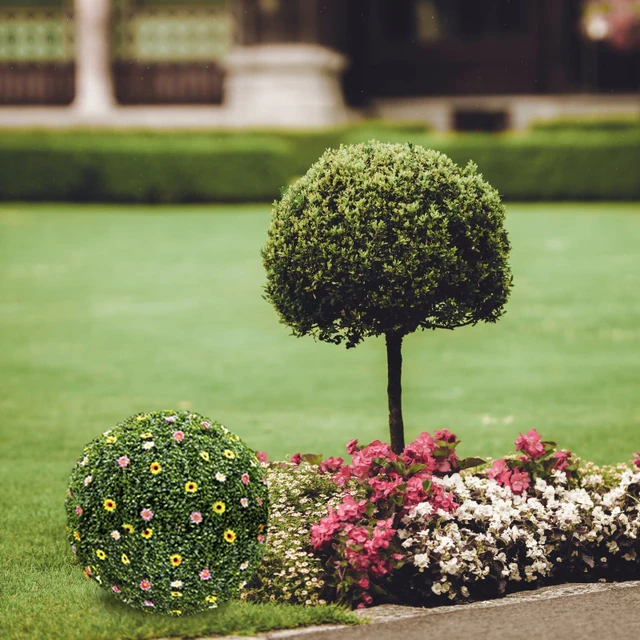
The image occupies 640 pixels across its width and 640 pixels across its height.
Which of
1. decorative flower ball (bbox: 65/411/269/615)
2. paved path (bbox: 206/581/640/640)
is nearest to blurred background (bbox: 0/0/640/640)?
decorative flower ball (bbox: 65/411/269/615)

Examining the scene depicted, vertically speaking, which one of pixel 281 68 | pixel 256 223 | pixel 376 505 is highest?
pixel 281 68

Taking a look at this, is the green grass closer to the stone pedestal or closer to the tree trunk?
the tree trunk

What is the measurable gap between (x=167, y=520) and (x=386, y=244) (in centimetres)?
174

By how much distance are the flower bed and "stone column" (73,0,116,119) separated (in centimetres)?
2173

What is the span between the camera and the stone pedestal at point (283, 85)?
24.6 meters

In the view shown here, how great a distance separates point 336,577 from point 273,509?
2.32 feet

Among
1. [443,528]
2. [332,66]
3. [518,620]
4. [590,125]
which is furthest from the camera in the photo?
[332,66]

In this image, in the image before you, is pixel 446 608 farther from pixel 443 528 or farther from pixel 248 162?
pixel 248 162

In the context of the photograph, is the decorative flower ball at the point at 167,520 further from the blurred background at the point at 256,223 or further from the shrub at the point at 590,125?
the shrub at the point at 590,125

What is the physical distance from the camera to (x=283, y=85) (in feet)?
81.5

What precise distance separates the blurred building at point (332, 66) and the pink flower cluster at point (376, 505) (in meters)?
19.4

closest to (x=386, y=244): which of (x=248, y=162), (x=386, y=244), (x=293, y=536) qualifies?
(x=386, y=244)

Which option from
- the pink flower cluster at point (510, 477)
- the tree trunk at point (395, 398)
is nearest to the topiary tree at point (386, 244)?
the tree trunk at point (395, 398)

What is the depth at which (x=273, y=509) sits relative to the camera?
18.8 feet
